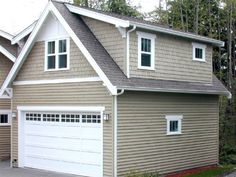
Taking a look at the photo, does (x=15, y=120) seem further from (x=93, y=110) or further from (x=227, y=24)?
(x=227, y=24)

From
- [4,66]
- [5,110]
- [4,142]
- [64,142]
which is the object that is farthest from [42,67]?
[4,142]

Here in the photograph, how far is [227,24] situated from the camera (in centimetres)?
3753

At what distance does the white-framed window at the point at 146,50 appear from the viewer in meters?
18.5

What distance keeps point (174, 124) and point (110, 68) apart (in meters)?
4.49

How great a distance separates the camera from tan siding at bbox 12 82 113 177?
1752 centimetres

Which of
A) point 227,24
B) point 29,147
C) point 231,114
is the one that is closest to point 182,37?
point 29,147

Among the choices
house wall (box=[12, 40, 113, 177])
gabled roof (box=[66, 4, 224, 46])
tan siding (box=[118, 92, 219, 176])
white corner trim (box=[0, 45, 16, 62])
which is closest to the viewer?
gabled roof (box=[66, 4, 224, 46])

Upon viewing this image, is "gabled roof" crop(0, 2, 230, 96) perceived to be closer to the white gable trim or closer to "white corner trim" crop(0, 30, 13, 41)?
the white gable trim

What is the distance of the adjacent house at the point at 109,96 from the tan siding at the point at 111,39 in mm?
39

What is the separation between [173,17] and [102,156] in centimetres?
2379

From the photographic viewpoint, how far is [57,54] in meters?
19.7

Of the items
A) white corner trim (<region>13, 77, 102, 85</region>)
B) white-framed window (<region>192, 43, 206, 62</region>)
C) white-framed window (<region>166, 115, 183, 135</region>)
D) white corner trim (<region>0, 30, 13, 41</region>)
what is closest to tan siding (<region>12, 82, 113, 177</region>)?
white corner trim (<region>13, 77, 102, 85</region>)

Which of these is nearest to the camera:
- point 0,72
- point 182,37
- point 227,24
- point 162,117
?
point 162,117

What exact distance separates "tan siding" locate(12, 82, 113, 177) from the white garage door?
508mm
